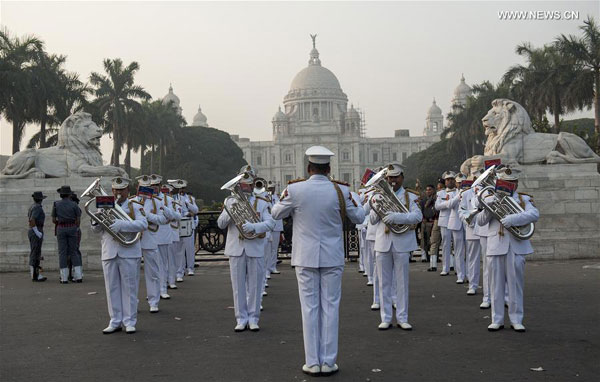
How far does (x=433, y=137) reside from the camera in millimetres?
129125

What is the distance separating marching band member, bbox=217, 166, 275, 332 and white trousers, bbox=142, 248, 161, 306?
1.70 metres

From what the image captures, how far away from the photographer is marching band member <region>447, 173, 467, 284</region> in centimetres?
1213

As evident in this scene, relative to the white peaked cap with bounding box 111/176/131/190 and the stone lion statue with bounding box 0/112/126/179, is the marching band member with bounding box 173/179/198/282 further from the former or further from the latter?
the white peaked cap with bounding box 111/176/131/190

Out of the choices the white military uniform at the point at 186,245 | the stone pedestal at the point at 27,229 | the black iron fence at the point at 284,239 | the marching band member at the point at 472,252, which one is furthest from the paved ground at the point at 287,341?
the black iron fence at the point at 284,239

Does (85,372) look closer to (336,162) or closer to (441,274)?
(441,274)

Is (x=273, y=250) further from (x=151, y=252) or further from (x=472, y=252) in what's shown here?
(x=151, y=252)

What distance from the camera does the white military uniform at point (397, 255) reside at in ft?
25.9

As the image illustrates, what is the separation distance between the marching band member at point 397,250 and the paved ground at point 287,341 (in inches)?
10.2

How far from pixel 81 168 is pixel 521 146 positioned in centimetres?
1029

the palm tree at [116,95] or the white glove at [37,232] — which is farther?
the palm tree at [116,95]

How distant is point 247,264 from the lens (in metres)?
8.33

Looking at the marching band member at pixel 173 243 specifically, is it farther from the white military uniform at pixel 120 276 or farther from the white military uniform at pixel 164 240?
the white military uniform at pixel 120 276

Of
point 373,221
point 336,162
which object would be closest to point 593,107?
point 373,221

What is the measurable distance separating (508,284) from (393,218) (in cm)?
153
